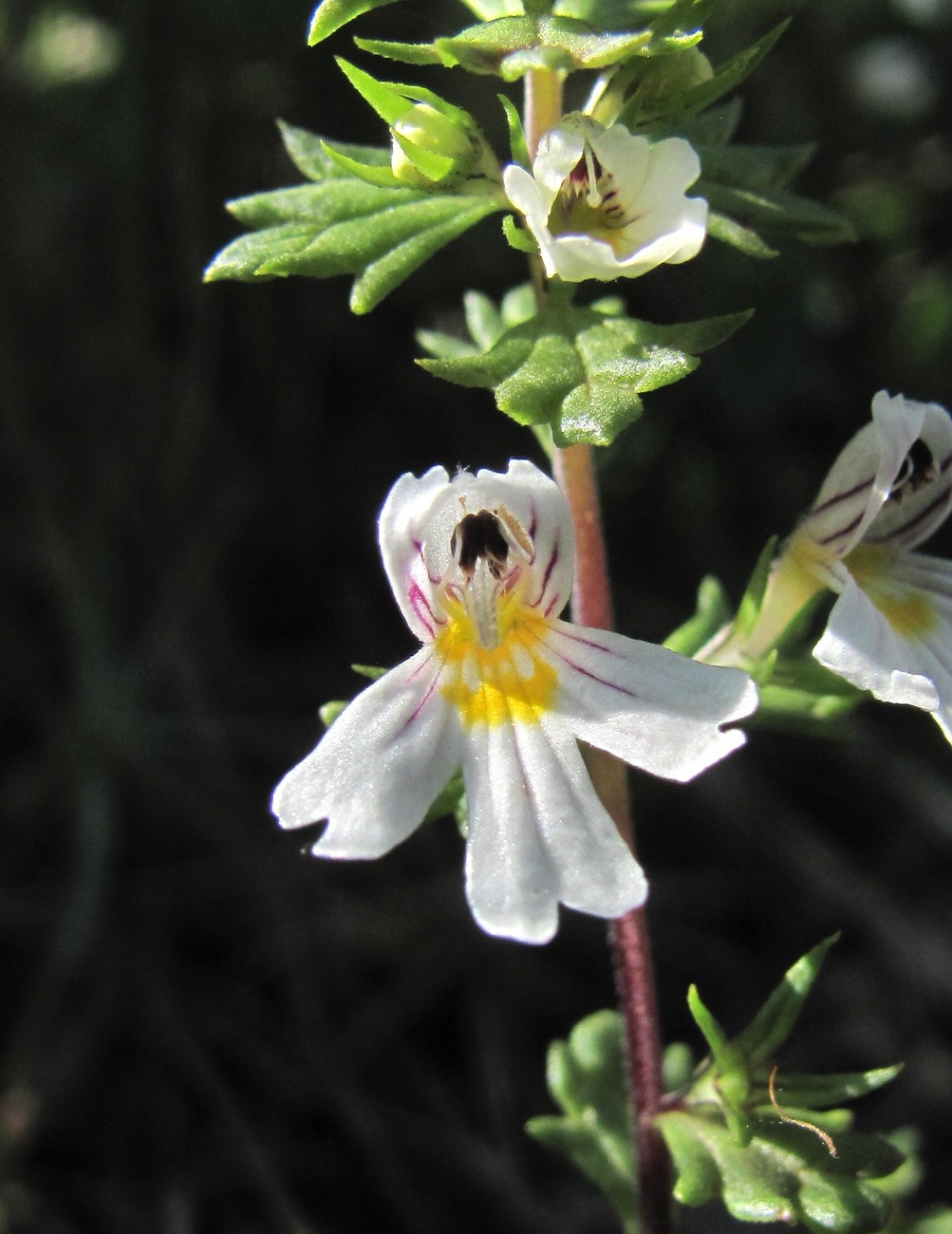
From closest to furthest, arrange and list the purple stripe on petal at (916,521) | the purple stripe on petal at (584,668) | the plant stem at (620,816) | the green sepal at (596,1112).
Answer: the purple stripe on petal at (584,668) < the plant stem at (620,816) < the purple stripe on petal at (916,521) < the green sepal at (596,1112)

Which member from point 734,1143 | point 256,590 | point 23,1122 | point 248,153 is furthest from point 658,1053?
point 248,153

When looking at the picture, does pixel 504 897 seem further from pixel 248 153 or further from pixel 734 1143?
pixel 248 153

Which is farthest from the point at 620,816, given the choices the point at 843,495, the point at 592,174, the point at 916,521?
the point at 592,174

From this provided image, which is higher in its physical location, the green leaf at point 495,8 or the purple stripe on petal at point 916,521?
the green leaf at point 495,8

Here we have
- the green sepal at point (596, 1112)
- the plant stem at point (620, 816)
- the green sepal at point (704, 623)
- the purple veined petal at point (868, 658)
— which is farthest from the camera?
the green sepal at point (596, 1112)

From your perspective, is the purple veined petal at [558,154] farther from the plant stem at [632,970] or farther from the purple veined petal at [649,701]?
the purple veined petal at [649,701]

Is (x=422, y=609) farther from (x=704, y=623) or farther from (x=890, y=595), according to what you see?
(x=890, y=595)

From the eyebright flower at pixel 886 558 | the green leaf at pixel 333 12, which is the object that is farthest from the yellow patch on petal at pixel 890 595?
the green leaf at pixel 333 12
